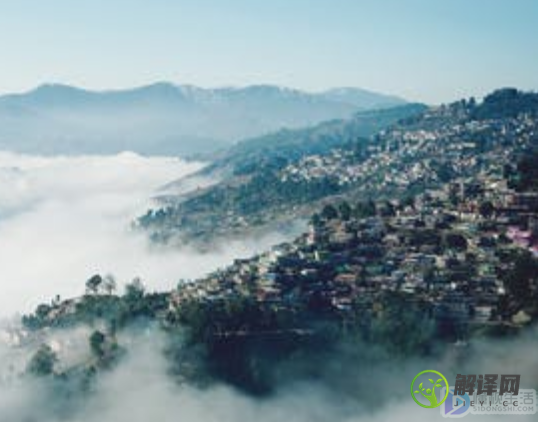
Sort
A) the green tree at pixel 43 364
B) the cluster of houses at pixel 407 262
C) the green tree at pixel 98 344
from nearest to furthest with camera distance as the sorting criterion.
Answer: the cluster of houses at pixel 407 262, the green tree at pixel 98 344, the green tree at pixel 43 364

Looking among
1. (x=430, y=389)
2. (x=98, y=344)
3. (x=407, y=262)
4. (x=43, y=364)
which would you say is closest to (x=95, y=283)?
(x=43, y=364)

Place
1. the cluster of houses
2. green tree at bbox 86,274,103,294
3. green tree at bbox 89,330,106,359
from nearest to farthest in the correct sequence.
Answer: the cluster of houses < green tree at bbox 89,330,106,359 < green tree at bbox 86,274,103,294

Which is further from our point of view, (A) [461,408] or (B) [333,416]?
(B) [333,416]

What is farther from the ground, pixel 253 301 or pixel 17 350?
pixel 253 301

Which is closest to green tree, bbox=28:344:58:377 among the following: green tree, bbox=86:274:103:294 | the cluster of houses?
the cluster of houses

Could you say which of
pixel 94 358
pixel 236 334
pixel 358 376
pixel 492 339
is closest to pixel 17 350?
pixel 94 358

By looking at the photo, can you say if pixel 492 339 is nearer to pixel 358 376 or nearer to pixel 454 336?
pixel 454 336

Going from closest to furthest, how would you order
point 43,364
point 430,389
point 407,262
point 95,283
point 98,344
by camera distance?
point 430,389
point 98,344
point 43,364
point 407,262
point 95,283

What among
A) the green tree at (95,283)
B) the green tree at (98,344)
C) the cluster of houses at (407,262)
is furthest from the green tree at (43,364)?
the green tree at (95,283)

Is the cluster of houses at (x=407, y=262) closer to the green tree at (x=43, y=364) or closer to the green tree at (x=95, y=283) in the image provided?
the green tree at (x=43, y=364)

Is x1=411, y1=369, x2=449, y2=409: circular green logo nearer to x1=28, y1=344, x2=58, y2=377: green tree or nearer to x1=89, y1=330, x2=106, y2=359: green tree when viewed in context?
x1=89, y1=330, x2=106, y2=359: green tree

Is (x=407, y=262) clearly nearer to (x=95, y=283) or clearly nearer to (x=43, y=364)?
(x=43, y=364)
